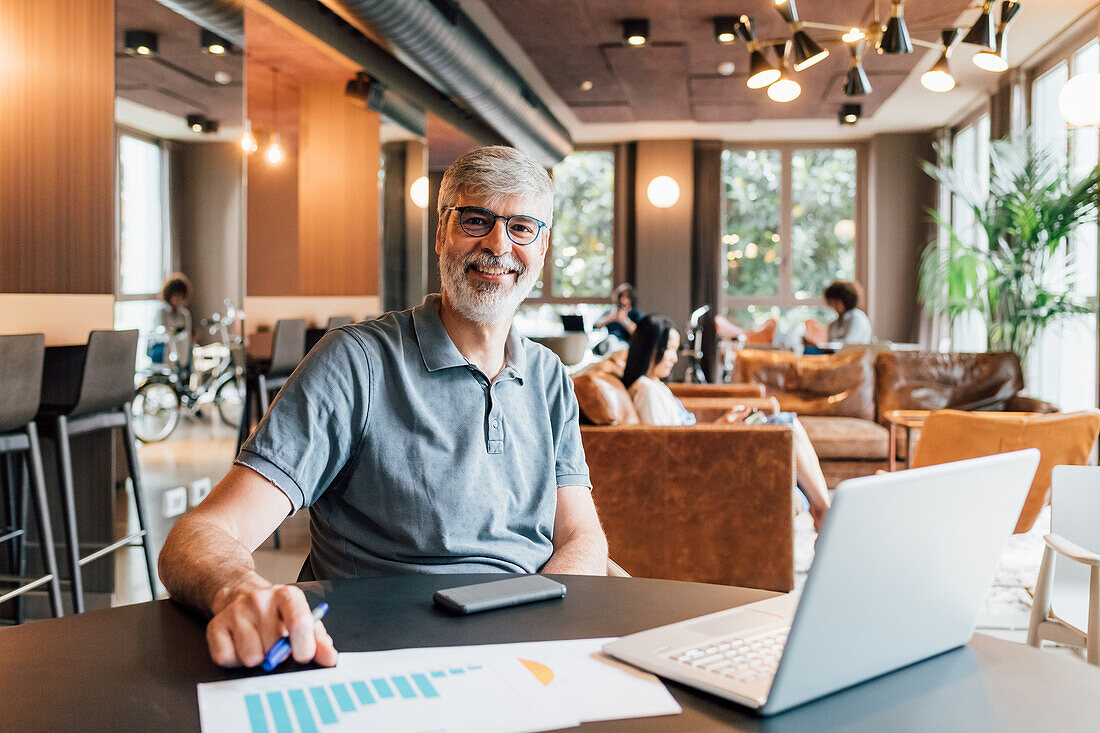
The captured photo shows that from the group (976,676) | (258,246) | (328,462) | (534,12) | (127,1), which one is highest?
(534,12)

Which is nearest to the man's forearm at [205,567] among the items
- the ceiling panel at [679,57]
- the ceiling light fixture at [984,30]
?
the ceiling light fixture at [984,30]

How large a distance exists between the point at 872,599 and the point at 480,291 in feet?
3.33

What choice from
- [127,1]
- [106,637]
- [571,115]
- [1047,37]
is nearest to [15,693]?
[106,637]

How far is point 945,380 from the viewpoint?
244 inches

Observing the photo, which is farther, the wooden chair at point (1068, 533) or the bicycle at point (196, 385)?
the bicycle at point (196, 385)

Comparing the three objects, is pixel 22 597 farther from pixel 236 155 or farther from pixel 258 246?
pixel 258 246

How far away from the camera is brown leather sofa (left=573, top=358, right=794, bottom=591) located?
348 cm

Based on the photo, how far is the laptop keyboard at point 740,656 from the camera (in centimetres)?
95

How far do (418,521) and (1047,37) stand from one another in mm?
7340

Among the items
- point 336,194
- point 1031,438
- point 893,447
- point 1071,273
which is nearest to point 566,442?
point 1031,438

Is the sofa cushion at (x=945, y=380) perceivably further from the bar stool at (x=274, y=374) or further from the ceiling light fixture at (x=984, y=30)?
the bar stool at (x=274, y=374)

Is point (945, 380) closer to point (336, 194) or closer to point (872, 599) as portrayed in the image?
point (336, 194)

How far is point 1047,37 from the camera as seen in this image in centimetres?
718

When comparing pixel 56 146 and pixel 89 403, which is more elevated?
pixel 56 146
